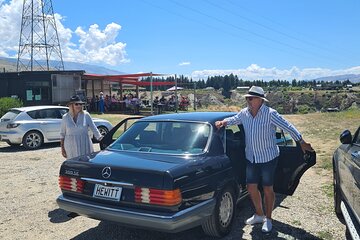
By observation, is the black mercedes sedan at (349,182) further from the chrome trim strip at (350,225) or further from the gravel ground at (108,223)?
the gravel ground at (108,223)

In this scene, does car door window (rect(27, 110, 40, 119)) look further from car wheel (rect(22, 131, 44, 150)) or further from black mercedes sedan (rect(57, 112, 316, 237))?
black mercedes sedan (rect(57, 112, 316, 237))

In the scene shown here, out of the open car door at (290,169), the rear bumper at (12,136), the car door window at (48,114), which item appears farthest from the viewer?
the car door window at (48,114)

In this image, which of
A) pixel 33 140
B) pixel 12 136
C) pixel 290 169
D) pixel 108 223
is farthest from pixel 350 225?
pixel 12 136

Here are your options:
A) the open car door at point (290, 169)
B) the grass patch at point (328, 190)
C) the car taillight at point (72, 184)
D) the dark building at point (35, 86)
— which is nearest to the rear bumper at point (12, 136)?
the car taillight at point (72, 184)

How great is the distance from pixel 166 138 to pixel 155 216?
4.47 ft

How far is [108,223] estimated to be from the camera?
534 cm

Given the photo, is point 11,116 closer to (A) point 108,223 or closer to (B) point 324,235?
(A) point 108,223

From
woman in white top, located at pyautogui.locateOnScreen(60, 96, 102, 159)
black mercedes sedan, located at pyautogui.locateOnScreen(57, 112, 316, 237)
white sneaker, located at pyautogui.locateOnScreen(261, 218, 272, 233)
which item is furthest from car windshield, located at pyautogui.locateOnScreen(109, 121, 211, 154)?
white sneaker, located at pyautogui.locateOnScreen(261, 218, 272, 233)

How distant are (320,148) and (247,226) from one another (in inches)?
282

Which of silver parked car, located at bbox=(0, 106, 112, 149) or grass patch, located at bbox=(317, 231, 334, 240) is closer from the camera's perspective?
grass patch, located at bbox=(317, 231, 334, 240)

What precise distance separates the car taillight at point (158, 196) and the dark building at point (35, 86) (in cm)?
2323

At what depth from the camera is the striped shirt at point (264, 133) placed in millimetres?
4859

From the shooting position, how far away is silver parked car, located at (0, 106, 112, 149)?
1259 centimetres

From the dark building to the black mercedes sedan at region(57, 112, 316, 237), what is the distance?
22.2m
